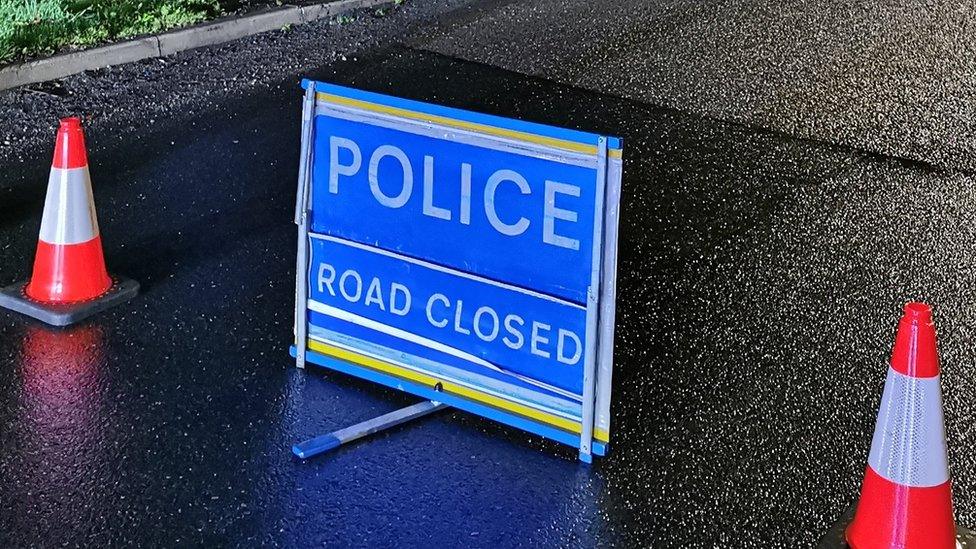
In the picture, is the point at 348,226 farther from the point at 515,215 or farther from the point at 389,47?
the point at 389,47

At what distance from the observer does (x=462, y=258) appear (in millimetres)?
4551

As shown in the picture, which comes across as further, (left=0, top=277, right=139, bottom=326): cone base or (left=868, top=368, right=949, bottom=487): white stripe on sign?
(left=0, top=277, right=139, bottom=326): cone base

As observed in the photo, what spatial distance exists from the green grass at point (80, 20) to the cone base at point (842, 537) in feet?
21.0

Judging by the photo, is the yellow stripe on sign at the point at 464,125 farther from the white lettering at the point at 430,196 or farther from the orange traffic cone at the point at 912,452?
the orange traffic cone at the point at 912,452

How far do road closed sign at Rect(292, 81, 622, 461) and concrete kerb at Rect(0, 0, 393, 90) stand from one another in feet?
14.0

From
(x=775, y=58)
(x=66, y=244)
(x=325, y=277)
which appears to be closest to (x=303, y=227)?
(x=325, y=277)

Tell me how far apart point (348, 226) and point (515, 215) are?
0.74 m

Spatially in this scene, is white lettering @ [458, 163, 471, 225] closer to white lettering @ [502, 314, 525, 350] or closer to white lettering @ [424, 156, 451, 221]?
white lettering @ [424, 156, 451, 221]

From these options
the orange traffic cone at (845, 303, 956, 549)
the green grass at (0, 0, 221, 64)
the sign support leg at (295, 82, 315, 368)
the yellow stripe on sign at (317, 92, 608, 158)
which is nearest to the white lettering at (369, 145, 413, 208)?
the yellow stripe on sign at (317, 92, 608, 158)

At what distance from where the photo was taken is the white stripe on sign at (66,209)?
5348mm

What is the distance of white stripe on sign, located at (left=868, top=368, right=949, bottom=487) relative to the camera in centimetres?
359

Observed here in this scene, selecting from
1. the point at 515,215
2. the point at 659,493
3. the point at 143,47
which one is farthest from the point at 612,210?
the point at 143,47

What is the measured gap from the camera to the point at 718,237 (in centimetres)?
661

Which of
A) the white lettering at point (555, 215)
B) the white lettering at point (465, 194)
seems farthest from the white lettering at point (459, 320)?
the white lettering at point (555, 215)
